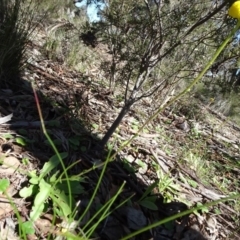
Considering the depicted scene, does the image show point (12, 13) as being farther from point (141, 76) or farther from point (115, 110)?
point (115, 110)

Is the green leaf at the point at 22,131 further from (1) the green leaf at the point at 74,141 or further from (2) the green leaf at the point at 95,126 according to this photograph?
(2) the green leaf at the point at 95,126

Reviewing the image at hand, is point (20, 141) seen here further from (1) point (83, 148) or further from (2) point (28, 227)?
(2) point (28, 227)

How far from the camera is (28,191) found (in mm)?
1416

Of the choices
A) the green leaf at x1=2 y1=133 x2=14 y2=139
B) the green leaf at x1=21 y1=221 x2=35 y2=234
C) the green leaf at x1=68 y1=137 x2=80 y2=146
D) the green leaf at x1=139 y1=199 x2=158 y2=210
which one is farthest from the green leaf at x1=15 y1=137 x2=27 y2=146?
the green leaf at x1=139 y1=199 x2=158 y2=210

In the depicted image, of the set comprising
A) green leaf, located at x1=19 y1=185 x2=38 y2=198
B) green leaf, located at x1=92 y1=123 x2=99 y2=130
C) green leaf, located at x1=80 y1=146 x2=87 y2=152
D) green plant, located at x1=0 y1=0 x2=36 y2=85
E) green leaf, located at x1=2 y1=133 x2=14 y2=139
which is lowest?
green leaf, located at x1=19 y1=185 x2=38 y2=198

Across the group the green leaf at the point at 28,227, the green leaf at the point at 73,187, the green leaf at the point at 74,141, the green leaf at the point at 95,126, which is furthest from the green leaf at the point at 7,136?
the green leaf at the point at 95,126

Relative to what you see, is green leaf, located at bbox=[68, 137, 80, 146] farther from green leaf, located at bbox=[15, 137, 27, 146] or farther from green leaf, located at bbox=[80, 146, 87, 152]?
green leaf, located at bbox=[15, 137, 27, 146]

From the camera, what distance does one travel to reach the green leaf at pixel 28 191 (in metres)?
1.40

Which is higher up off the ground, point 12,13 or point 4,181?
point 12,13

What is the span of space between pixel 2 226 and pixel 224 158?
283 centimetres

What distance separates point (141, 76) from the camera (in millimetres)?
2199

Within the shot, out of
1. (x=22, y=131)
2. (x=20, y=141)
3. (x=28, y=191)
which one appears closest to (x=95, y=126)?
(x=22, y=131)

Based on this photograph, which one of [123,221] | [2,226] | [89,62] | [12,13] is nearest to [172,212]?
[123,221]

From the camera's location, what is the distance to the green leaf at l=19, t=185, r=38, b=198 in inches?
55.1
